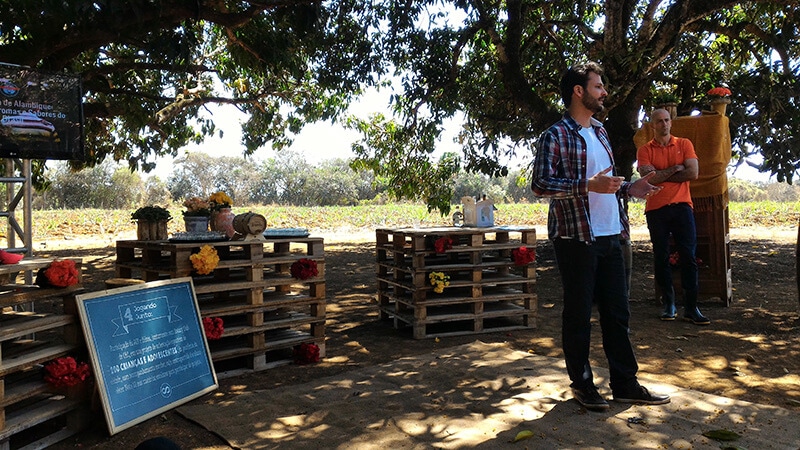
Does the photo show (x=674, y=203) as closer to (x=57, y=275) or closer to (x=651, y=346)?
(x=651, y=346)

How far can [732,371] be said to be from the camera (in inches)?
185

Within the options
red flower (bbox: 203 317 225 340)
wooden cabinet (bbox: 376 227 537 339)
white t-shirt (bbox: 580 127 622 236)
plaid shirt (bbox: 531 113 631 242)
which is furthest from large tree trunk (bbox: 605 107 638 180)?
red flower (bbox: 203 317 225 340)

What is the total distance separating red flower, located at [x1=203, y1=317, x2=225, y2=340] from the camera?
15.5ft

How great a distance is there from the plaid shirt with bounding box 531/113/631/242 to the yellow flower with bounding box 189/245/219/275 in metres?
2.58

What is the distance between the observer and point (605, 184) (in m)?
3.42

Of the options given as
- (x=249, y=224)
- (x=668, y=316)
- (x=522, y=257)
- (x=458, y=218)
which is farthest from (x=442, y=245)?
(x=668, y=316)

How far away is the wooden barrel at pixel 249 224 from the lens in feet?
17.0

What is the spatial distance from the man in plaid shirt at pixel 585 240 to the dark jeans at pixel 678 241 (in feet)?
9.36

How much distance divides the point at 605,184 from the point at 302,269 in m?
Answer: 2.96

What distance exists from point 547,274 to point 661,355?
588 centimetres

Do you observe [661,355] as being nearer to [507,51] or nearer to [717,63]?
[507,51]

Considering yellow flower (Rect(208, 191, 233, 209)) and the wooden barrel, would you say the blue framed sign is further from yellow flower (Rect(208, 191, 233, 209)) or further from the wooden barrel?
yellow flower (Rect(208, 191, 233, 209))

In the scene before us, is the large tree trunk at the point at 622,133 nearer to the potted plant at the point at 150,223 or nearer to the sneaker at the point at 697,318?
the sneaker at the point at 697,318

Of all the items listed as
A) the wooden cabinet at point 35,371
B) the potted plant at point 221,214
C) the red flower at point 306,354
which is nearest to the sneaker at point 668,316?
the red flower at point 306,354
